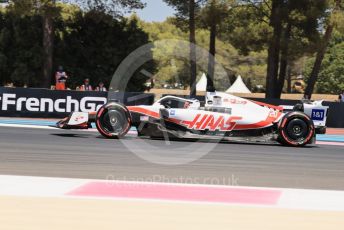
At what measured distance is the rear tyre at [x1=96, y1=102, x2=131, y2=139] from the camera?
1496 centimetres

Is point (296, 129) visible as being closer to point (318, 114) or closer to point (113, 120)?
point (318, 114)

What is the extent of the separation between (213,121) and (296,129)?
2154mm

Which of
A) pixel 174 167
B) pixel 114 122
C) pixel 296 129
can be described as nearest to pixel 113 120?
pixel 114 122

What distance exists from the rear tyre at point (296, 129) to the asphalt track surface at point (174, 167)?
46 centimetres

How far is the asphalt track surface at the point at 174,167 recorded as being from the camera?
29.7ft

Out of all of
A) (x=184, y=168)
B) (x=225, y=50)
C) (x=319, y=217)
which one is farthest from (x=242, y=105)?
(x=225, y=50)

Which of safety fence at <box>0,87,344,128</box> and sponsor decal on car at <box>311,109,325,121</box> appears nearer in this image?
sponsor decal on car at <box>311,109,325,121</box>

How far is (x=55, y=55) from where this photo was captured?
38344mm

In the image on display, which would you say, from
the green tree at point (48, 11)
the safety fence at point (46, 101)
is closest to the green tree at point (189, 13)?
the green tree at point (48, 11)

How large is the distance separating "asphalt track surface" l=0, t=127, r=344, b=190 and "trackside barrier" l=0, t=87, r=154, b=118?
325 inches

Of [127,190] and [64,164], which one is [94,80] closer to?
[64,164]

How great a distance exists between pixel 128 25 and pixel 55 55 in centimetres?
515

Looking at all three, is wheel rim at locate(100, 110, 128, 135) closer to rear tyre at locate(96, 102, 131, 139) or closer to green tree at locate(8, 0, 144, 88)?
rear tyre at locate(96, 102, 131, 139)

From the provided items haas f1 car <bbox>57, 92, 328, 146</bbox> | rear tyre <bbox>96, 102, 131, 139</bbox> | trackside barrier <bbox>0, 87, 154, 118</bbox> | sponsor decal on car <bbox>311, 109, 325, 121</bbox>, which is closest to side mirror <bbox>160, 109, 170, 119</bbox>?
haas f1 car <bbox>57, 92, 328, 146</bbox>
